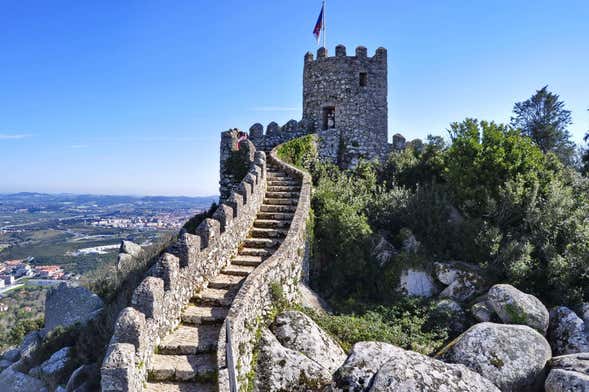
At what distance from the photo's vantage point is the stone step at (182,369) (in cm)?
635

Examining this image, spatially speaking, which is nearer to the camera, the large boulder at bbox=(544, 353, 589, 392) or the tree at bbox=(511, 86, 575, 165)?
the large boulder at bbox=(544, 353, 589, 392)

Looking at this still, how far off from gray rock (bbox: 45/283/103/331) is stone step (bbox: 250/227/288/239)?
6.80 meters

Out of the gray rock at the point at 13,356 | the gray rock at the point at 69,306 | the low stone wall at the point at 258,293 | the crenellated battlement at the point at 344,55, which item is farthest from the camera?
the crenellated battlement at the point at 344,55

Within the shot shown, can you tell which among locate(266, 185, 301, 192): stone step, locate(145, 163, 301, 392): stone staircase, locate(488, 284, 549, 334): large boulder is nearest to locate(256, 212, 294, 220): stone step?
locate(145, 163, 301, 392): stone staircase

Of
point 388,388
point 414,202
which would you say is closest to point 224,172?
point 414,202

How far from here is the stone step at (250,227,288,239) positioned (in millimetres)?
11383

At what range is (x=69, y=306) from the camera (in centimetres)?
1498

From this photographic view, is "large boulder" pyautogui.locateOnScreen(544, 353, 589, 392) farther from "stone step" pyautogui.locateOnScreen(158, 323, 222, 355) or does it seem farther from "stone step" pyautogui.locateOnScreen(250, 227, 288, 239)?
"stone step" pyautogui.locateOnScreen(250, 227, 288, 239)

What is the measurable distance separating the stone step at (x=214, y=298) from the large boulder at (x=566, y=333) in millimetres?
7630

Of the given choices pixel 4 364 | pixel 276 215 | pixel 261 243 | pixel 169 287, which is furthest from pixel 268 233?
pixel 4 364

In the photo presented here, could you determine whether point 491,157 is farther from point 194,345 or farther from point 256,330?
point 194,345

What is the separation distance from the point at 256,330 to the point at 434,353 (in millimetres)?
4195

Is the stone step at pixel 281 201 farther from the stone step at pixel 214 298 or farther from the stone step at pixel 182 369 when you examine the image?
the stone step at pixel 182 369

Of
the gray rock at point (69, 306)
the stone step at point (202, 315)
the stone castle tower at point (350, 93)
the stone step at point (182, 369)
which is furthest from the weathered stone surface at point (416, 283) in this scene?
the gray rock at point (69, 306)
